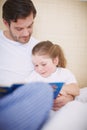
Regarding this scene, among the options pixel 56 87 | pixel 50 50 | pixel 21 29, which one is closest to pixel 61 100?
pixel 56 87

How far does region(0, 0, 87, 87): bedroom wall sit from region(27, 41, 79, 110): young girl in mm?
24

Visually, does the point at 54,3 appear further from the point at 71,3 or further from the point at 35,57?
the point at 35,57

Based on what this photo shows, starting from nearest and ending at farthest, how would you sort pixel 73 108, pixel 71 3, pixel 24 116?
1. pixel 24 116
2. pixel 73 108
3. pixel 71 3

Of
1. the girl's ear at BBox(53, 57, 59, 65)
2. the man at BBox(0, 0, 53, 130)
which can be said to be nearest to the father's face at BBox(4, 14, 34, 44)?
the man at BBox(0, 0, 53, 130)

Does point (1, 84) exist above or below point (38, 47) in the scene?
below

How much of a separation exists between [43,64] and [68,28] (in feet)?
0.57

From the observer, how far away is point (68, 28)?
0.92m

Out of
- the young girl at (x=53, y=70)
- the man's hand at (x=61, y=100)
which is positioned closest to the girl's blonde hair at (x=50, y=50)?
the young girl at (x=53, y=70)

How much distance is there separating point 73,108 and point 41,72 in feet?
0.57

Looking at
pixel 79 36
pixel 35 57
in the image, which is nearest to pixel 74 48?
pixel 79 36

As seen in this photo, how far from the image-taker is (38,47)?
880 millimetres

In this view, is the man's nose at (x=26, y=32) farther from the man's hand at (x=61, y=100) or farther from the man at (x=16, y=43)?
the man's hand at (x=61, y=100)

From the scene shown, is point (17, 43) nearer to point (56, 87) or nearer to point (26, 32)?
point (26, 32)

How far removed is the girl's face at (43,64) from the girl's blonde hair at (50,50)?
15mm
